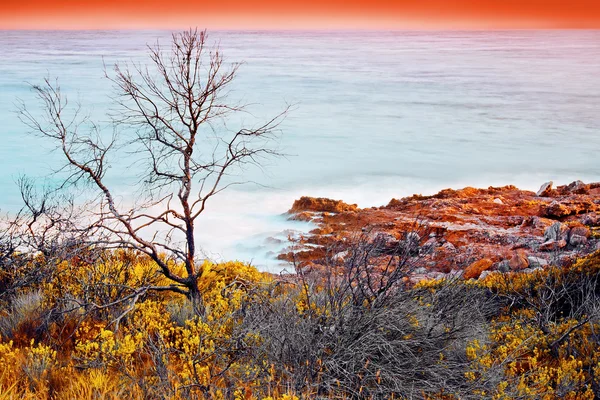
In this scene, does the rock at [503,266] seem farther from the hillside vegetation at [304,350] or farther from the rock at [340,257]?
the hillside vegetation at [304,350]

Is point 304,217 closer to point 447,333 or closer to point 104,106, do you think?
point 447,333

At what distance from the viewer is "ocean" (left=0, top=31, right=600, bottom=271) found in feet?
69.8

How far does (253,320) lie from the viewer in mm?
5180

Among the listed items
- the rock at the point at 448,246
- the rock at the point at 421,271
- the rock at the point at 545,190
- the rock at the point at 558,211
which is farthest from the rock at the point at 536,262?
the rock at the point at 545,190

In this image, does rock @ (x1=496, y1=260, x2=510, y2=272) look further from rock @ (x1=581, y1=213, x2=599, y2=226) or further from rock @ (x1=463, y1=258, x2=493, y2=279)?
rock @ (x1=581, y1=213, x2=599, y2=226)

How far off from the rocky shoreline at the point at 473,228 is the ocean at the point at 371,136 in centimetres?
115

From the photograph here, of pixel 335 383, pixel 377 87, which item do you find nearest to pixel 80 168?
pixel 335 383

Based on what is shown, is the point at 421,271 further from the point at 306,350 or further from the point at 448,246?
the point at 306,350

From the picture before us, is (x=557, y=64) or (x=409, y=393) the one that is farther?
(x=557, y=64)

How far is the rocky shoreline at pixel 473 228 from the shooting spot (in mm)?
9695

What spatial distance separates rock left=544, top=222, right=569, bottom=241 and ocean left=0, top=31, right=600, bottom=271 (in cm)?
496

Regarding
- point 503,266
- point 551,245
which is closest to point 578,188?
point 551,245

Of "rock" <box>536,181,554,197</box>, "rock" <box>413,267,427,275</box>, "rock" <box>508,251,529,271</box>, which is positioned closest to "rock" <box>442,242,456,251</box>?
"rock" <box>413,267,427,275</box>

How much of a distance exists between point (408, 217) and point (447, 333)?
32.1 feet
